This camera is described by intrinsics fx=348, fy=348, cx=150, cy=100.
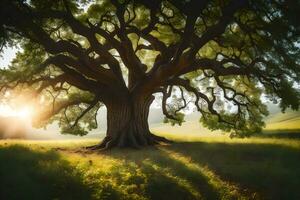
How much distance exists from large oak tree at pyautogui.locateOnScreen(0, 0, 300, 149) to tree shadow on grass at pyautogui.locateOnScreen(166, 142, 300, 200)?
189 inches

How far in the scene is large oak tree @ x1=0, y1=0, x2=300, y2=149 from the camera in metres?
16.2

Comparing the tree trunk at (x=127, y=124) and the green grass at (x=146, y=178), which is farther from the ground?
the tree trunk at (x=127, y=124)

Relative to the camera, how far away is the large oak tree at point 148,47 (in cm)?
1617

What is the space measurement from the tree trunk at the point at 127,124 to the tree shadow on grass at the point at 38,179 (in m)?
10.0

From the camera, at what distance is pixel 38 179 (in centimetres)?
991

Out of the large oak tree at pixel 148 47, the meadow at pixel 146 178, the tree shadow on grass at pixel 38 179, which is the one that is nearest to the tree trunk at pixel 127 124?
the large oak tree at pixel 148 47

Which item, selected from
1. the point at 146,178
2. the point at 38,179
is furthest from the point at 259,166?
the point at 38,179

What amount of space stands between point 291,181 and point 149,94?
1299cm

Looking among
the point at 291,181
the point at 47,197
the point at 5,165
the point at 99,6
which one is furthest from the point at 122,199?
the point at 99,6

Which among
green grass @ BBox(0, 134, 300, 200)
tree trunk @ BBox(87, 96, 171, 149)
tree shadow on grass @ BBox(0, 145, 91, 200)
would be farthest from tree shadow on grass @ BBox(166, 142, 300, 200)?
tree shadow on grass @ BBox(0, 145, 91, 200)

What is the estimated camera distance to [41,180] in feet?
32.3

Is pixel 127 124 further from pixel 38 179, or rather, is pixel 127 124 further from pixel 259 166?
pixel 38 179

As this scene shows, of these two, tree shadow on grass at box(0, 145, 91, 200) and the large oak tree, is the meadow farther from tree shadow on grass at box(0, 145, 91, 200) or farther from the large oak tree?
the large oak tree

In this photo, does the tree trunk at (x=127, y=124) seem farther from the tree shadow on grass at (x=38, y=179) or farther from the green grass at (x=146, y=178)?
the tree shadow on grass at (x=38, y=179)
